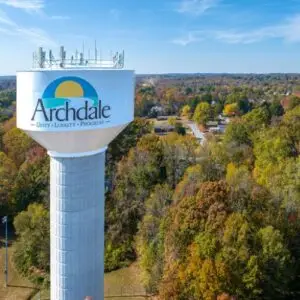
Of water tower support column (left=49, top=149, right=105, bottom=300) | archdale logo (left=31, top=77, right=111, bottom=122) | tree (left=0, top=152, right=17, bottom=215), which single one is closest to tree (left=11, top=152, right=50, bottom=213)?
tree (left=0, top=152, right=17, bottom=215)

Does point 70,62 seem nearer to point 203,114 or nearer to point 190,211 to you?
point 190,211

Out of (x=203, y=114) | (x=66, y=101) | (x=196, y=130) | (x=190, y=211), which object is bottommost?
(x=196, y=130)

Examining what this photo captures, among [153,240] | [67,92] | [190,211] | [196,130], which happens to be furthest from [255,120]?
[67,92]

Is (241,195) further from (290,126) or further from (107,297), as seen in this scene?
(290,126)

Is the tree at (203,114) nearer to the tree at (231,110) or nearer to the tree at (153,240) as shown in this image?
the tree at (231,110)

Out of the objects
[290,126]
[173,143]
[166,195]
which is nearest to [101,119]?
[166,195]

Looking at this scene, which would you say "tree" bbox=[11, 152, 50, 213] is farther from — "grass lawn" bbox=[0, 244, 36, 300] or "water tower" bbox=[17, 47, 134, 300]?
"water tower" bbox=[17, 47, 134, 300]

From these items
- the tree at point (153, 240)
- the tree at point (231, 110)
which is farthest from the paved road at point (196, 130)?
the tree at point (153, 240)
